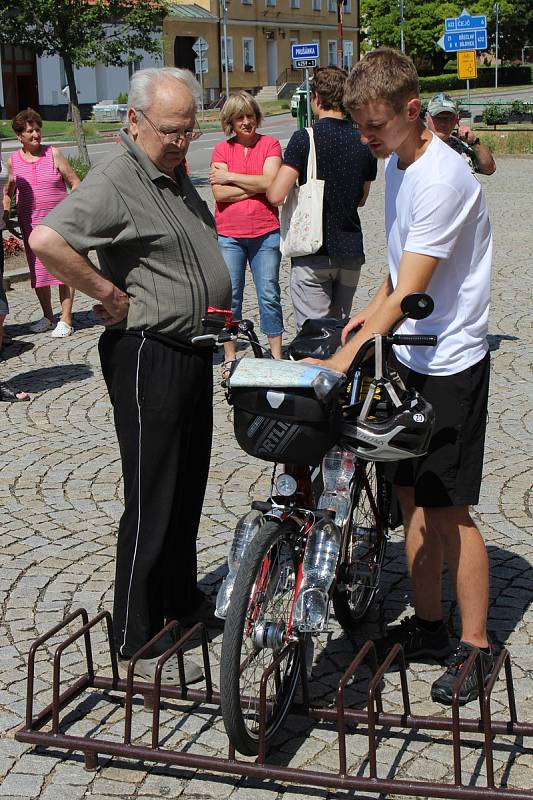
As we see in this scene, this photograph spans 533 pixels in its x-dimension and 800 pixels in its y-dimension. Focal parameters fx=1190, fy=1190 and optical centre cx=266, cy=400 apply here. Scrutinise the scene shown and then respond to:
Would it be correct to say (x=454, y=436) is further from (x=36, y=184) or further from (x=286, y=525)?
(x=36, y=184)

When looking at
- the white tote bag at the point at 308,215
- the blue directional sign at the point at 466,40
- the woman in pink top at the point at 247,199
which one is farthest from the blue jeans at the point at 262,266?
the blue directional sign at the point at 466,40

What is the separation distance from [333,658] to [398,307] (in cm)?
144

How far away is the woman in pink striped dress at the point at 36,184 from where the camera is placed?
33.2ft

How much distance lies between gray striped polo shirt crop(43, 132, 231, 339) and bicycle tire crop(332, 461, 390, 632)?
0.86 meters

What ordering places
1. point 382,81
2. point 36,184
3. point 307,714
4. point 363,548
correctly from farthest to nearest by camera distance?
point 36,184, point 363,548, point 307,714, point 382,81

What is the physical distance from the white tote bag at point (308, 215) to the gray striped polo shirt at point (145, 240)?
299 centimetres

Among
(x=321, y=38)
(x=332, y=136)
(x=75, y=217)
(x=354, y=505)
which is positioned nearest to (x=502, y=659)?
(x=354, y=505)

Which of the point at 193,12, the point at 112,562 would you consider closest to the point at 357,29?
the point at 193,12

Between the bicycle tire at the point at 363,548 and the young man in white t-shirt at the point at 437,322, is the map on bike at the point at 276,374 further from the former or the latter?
the bicycle tire at the point at 363,548

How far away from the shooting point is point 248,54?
78.6m

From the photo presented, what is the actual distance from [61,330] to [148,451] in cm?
626

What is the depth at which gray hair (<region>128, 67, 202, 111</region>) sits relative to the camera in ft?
12.8

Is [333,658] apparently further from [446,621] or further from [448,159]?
[448,159]

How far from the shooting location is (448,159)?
3723 mm
